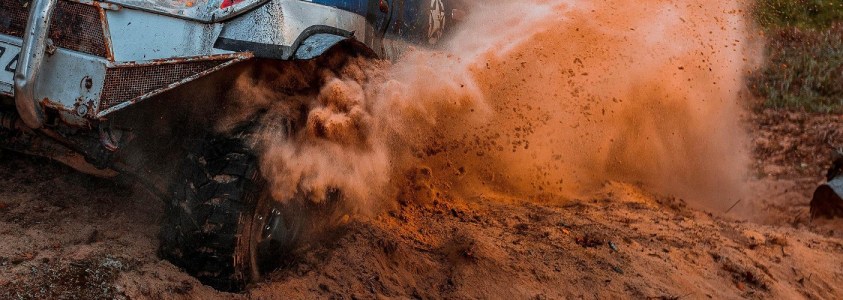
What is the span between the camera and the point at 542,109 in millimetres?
6699

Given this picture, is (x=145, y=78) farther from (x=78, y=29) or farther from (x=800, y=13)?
(x=800, y=13)

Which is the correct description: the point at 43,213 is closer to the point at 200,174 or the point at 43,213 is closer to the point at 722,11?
the point at 200,174

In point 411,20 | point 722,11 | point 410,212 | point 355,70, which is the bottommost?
point 410,212

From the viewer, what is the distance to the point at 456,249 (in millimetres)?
4625

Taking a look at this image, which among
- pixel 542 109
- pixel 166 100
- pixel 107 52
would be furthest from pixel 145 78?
pixel 542 109

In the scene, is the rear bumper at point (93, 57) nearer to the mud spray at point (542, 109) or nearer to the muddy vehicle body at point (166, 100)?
the muddy vehicle body at point (166, 100)

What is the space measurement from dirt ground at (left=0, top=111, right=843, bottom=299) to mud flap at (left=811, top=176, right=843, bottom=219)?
300 millimetres

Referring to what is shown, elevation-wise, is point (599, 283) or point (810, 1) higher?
point (810, 1)

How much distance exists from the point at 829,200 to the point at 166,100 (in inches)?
221

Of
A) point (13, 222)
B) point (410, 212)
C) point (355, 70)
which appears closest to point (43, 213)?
point (13, 222)

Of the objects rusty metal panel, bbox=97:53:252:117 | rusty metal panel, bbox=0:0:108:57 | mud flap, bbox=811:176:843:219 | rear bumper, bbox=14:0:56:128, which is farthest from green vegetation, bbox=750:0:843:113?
rear bumper, bbox=14:0:56:128

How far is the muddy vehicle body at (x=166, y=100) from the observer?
3.61 metres

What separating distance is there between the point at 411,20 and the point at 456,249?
234 centimetres

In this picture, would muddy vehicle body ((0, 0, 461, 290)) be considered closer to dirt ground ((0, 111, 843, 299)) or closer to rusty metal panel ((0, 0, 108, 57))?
rusty metal panel ((0, 0, 108, 57))
